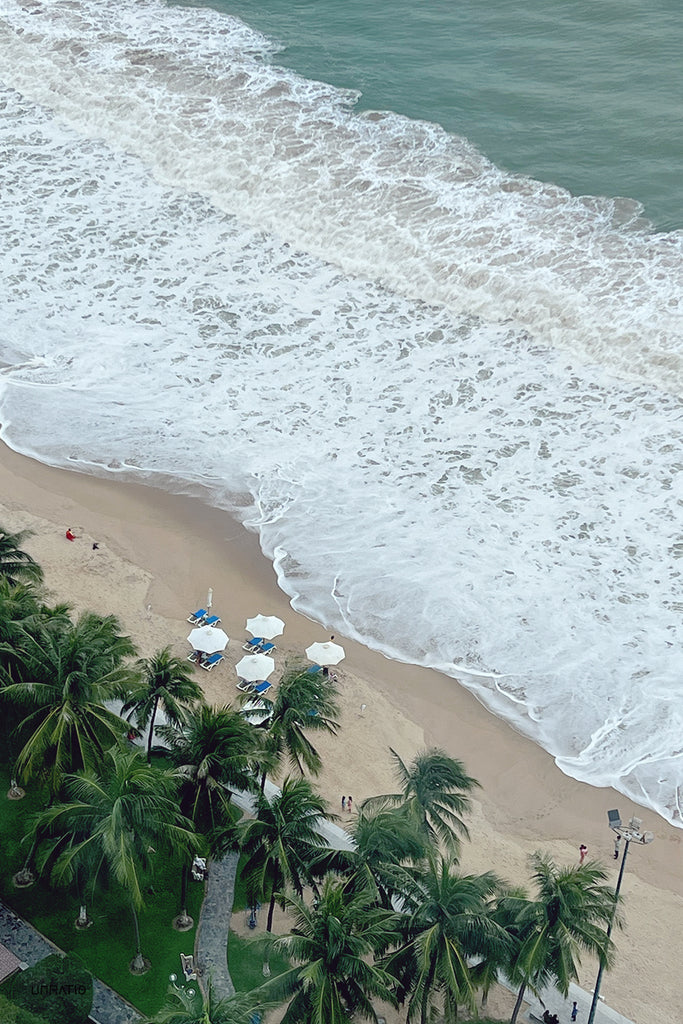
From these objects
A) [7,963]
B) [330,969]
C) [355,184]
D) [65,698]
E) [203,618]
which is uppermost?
[355,184]

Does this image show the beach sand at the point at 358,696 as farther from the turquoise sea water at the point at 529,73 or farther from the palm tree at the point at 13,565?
the turquoise sea water at the point at 529,73

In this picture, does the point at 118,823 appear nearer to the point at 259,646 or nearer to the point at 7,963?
the point at 7,963

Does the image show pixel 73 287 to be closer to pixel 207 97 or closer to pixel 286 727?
pixel 207 97

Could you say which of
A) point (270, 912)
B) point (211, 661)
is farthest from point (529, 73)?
point (270, 912)

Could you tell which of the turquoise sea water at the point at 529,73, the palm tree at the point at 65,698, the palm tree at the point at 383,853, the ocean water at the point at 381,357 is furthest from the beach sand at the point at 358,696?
the turquoise sea water at the point at 529,73

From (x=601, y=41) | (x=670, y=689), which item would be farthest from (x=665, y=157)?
(x=670, y=689)

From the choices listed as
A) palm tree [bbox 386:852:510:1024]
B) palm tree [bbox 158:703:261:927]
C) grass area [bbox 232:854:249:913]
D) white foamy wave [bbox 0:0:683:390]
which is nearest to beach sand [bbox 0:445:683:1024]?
grass area [bbox 232:854:249:913]

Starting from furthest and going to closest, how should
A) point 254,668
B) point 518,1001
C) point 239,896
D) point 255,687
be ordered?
point 255,687 < point 254,668 < point 239,896 < point 518,1001
